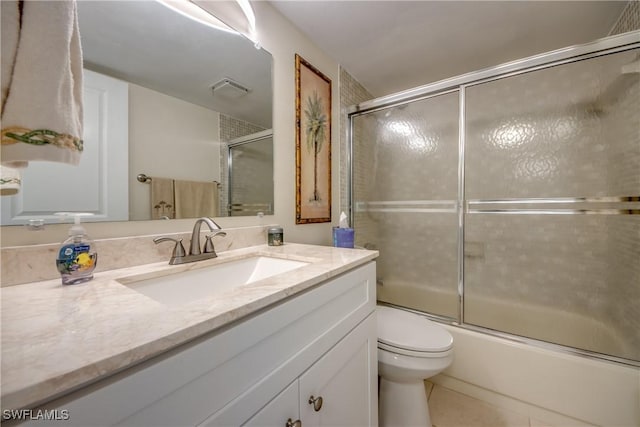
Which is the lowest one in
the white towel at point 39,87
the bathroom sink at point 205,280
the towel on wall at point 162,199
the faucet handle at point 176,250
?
the bathroom sink at point 205,280

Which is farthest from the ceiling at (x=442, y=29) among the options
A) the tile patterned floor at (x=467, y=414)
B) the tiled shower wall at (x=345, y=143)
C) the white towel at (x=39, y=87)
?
the tile patterned floor at (x=467, y=414)

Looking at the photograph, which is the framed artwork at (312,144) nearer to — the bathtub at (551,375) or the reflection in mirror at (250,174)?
the reflection in mirror at (250,174)

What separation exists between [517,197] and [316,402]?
1707 mm

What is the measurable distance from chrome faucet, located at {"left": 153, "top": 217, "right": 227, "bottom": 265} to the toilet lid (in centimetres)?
80

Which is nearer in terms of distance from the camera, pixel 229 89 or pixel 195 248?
pixel 195 248

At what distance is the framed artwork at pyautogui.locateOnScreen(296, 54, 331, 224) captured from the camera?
1420mm

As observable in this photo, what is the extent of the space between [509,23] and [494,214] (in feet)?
3.61

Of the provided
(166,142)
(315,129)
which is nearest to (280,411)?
(166,142)

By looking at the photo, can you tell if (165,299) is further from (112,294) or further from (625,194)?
(625,194)

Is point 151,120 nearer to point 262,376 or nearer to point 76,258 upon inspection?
point 76,258

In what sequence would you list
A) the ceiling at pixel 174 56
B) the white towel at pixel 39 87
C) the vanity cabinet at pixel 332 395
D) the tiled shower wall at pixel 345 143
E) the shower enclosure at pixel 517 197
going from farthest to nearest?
the tiled shower wall at pixel 345 143
the shower enclosure at pixel 517 197
the ceiling at pixel 174 56
the vanity cabinet at pixel 332 395
the white towel at pixel 39 87

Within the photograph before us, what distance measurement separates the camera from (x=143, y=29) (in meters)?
0.81

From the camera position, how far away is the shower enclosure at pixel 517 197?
124 cm

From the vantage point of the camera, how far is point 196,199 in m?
0.95
